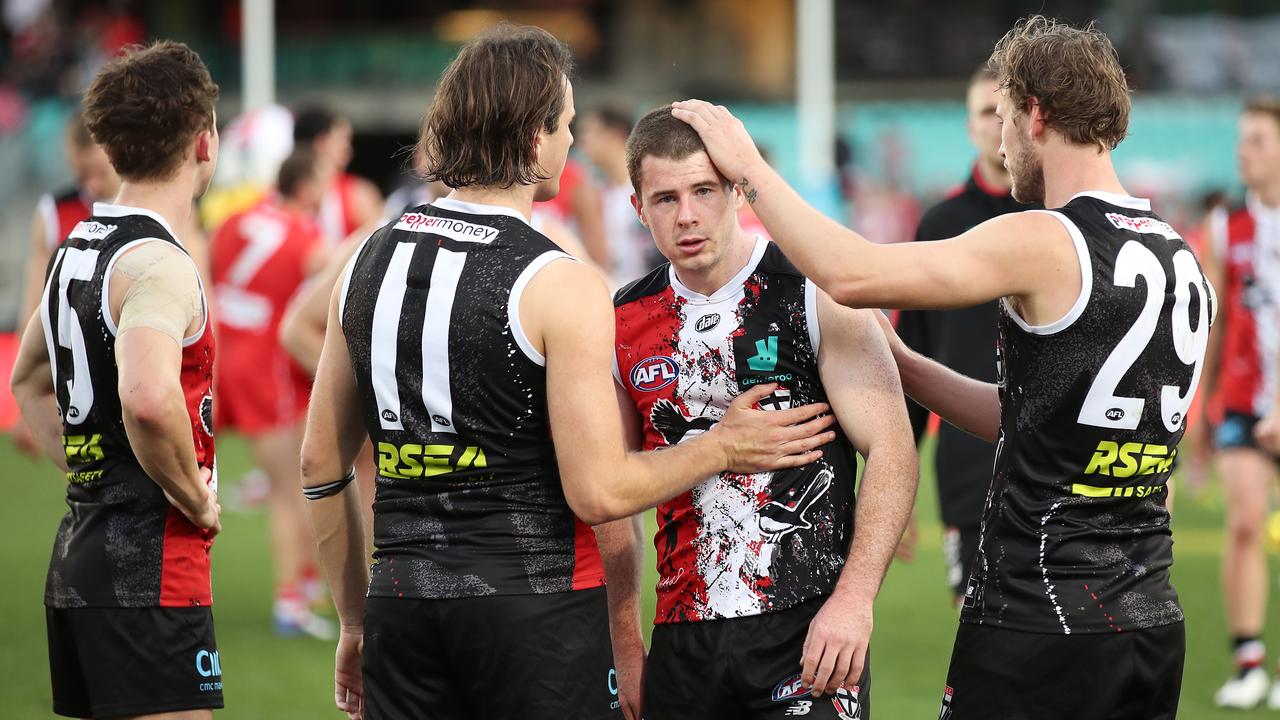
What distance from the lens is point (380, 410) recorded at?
329 centimetres

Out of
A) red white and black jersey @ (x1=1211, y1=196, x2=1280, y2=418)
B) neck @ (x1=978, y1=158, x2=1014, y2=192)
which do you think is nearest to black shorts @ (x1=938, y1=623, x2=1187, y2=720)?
neck @ (x1=978, y1=158, x2=1014, y2=192)


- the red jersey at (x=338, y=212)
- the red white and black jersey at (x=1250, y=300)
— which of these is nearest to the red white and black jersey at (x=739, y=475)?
the red white and black jersey at (x=1250, y=300)

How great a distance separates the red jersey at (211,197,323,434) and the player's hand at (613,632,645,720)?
6043 millimetres

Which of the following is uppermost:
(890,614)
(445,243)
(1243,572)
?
(445,243)

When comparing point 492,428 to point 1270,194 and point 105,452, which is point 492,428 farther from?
point 1270,194

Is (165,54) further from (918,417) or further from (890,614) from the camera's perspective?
(890,614)

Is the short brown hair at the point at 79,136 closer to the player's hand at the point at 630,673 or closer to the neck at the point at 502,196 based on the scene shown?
the neck at the point at 502,196

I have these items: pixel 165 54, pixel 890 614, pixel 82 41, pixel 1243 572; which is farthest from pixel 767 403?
pixel 82 41

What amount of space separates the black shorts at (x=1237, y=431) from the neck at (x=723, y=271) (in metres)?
4.72

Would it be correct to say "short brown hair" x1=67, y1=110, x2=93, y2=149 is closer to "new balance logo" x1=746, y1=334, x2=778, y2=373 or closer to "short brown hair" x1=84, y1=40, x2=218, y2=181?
"short brown hair" x1=84, y1=40, x2=218, y2=181

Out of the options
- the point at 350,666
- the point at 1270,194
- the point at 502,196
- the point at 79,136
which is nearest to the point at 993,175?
the point at 1270,194

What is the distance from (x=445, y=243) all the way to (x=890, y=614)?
20.9 ft

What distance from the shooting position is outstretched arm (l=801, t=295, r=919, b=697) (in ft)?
11.2

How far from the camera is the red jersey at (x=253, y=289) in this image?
9.38 m
